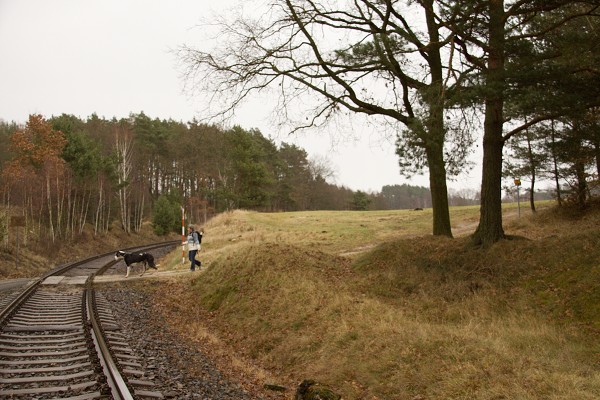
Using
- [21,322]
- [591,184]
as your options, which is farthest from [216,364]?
[591,184]

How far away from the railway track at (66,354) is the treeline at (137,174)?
8.03 m

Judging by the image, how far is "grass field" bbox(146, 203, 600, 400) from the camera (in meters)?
6.02

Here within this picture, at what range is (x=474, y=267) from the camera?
36.3 feet

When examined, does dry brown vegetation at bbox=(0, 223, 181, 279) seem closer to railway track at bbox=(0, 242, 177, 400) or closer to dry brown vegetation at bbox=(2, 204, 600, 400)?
railway track at bbox=(0, 242, 177, 400)

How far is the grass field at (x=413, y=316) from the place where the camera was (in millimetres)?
6016


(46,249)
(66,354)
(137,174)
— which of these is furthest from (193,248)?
(137,174)

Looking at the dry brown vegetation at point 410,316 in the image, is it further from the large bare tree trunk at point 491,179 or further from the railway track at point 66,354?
the railway track at point 66,354

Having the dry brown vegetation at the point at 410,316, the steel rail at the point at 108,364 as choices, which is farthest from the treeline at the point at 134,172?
the steel rail at the point at 108,364

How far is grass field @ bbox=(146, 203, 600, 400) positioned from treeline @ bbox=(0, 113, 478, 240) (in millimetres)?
6504

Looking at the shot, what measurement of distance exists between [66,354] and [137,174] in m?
57.6

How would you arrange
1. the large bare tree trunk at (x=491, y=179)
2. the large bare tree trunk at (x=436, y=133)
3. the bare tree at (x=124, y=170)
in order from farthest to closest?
the bare tree at (x=124, y=170), the large bare tree trunk at (x=491, y=179), the large bare tree trunk at (x=436, y=133)

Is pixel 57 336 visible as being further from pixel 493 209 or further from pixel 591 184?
pixel 591 184

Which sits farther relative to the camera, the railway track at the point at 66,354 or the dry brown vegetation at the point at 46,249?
the dry brown vegetation at the point at 46,249

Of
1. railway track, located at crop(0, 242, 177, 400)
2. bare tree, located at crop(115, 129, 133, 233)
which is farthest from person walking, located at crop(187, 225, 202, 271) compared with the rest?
bare tree, located at crop(115, 129, 133, 233)
